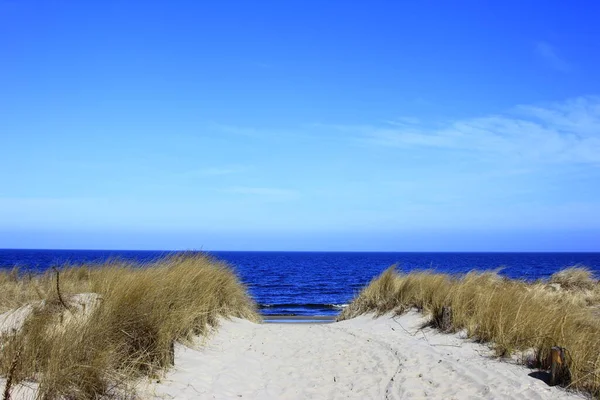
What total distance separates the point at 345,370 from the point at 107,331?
4.63 meters

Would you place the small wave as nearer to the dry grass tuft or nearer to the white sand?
the dry grass tuft

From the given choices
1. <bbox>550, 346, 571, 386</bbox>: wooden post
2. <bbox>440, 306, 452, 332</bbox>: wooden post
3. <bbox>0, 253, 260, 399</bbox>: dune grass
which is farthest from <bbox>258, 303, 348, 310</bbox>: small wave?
<bbox>550, 346, 571, 386</bbox>: wooden post

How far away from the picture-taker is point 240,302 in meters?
16.0

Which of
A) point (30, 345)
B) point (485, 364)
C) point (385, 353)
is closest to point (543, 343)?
point (485, 364)

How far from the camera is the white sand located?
291 inches

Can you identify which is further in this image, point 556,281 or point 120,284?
point 556,281

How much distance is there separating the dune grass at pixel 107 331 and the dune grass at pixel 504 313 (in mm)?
5648

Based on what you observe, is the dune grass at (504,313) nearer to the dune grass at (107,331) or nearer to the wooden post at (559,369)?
the wooden post at (559,369)

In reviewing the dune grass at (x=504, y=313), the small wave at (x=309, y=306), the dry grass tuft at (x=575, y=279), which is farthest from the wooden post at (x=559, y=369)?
the small wave at (x=309, y=306)

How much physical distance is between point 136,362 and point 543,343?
6.13 m

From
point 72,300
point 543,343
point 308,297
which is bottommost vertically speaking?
point 308,297

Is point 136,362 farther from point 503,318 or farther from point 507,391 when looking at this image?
point 503,318

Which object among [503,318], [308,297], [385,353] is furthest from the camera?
[308,297]

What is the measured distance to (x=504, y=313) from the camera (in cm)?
1012
